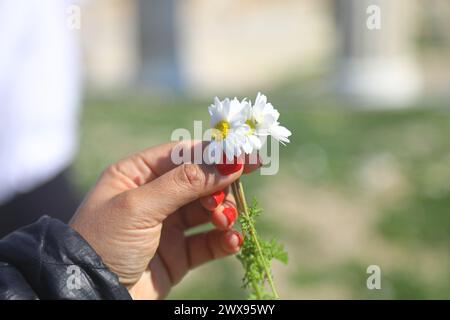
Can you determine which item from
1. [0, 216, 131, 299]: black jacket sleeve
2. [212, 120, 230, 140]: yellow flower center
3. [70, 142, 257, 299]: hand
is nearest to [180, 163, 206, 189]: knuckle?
[70, 142, 257, 299]: hand

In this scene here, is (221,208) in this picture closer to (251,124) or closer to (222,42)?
(251,124)

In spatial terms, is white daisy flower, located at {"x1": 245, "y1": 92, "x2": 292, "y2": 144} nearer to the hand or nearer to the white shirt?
the hand

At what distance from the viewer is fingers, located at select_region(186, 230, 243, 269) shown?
165 centimetres

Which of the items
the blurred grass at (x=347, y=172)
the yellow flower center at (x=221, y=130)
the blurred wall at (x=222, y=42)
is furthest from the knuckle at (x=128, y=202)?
the blurred wall at (x=222, y=42)

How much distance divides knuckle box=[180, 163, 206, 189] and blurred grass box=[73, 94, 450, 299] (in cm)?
192

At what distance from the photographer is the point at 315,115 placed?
25.7 feet

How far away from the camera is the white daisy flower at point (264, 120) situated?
1.25 m

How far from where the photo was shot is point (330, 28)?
17344mm

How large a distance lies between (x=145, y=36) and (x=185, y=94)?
43.4 inches

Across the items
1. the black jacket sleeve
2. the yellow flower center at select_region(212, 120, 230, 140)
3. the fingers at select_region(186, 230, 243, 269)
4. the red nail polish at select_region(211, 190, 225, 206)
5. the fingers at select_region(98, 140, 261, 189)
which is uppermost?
the yellow flower center at select_region(212, 120, 230, 140)

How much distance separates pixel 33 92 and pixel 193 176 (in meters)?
1.35

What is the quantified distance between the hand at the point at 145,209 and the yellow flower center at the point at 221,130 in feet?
0.33

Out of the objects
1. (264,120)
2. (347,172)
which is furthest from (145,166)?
(347,172)
